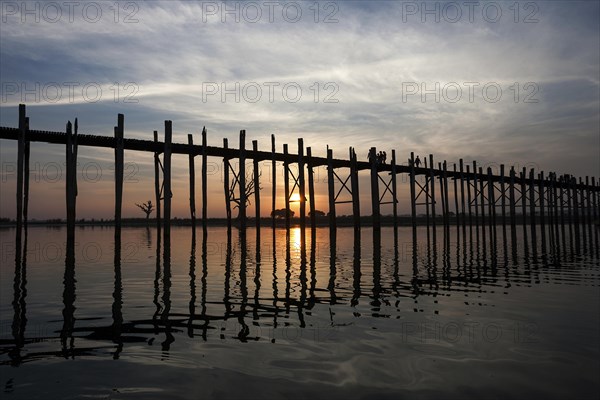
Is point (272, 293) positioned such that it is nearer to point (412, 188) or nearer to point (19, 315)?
point (19, 315)

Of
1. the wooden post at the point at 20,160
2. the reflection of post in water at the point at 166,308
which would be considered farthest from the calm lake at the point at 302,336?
the wooden post at the point at 20,160

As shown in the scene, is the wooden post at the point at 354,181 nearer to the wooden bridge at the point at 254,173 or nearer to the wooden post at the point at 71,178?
the wooden bridge at the point at 254,173

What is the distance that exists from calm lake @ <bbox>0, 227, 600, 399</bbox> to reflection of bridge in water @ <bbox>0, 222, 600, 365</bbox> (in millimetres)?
40

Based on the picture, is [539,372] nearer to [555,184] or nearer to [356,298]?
[356,298]

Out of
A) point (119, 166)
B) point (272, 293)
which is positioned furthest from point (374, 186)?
point (272, 293)

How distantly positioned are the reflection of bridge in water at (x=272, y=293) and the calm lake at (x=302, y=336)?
0.13 feet

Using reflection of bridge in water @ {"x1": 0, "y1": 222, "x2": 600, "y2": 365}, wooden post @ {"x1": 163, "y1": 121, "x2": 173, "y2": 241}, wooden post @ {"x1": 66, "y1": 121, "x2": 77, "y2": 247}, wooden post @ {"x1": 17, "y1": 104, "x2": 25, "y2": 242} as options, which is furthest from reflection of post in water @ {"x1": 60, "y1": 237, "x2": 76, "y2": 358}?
wooden post @ {"x1": 163, "y1": 121, "x2": 173, "y2": 241}

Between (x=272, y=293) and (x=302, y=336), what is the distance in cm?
321

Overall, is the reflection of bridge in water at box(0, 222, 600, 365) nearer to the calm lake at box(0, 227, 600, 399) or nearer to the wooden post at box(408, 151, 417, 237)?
the calm lake at box(0, 227, 600, 399)

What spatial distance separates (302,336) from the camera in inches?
210

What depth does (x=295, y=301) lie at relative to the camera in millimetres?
7633

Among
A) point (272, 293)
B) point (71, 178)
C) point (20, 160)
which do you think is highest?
point (20, 160)

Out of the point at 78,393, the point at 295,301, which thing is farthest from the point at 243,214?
the point at 78,393

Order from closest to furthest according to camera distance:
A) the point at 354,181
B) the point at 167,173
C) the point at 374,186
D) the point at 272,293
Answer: the point at 272,293 < the point at 167,173 < the point at 354,181 < the point at 374,186
